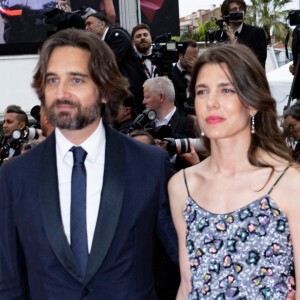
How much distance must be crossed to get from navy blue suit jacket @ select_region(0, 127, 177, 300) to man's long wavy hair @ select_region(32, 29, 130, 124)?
0.64 feet

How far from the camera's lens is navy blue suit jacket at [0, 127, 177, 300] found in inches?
83.2

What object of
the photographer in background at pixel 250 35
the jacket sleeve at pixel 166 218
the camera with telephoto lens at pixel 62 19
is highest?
the camera with telephoto lens at pixel 62 19

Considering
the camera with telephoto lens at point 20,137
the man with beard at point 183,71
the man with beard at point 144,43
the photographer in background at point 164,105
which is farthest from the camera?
the man with beard at point 144,43

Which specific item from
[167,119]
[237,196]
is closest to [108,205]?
[237,196]

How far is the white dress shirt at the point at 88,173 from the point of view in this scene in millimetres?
2172

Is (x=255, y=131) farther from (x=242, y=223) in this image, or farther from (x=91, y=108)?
(x=91, y=108)

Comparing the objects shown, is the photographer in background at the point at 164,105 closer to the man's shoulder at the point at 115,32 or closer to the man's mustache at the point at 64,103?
the man's shoulder at the point at 115,32

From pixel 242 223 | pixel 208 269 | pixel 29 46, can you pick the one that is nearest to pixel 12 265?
pixel 208 269

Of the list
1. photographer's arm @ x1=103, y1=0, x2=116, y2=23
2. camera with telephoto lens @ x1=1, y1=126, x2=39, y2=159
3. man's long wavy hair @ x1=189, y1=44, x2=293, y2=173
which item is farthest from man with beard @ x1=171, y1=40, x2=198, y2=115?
man's long wavy hair @ x1=189, y1=44, x2=293, y2=173

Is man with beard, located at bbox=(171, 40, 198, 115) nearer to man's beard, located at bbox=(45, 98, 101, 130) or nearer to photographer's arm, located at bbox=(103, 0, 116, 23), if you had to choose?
→ photographer's arm, located at bbox=(103, 0, 116, 23)

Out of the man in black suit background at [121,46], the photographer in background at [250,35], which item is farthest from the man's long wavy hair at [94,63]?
the photographer in background at [250,35]

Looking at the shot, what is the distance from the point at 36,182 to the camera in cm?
223

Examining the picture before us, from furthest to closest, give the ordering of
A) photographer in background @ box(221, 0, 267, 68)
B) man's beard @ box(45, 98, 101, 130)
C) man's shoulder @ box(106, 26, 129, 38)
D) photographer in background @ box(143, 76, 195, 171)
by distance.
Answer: photographer in background @ box(221, 0, 267, 68), man's shoulder @ box(106, 26, 129, 38), photographer in background @ box(143, 76, 195, 171), man's beard @ box(45, 98, 101, 130)

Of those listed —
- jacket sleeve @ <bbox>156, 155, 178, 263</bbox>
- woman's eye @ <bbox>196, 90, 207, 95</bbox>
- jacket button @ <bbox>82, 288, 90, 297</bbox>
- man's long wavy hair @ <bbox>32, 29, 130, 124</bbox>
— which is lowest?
jacket button @ <bbox>82, 288, 90, 297</bbox>
